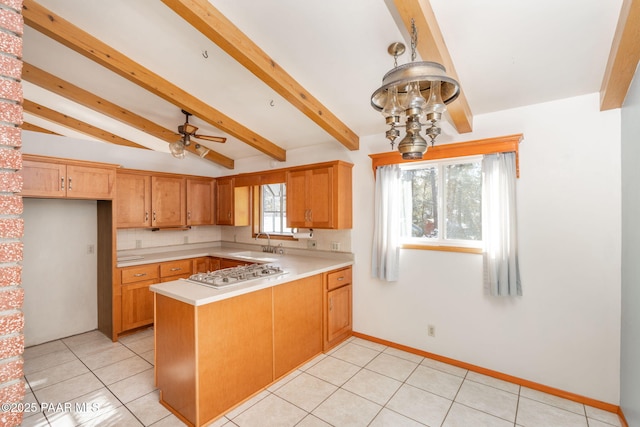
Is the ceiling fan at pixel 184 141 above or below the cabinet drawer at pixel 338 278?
above

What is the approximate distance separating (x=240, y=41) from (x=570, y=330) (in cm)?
349

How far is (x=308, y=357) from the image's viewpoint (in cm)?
309

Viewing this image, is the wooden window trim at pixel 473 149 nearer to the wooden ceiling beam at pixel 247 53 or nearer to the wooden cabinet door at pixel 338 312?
the wooden ceiling beam at pixel 247 53

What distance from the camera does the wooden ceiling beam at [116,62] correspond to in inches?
87.5

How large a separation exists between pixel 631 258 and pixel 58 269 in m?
5.56

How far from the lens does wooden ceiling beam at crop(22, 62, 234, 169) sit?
118 inches

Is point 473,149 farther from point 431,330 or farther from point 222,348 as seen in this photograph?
point 222,348

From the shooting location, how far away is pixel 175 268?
13.6 feet

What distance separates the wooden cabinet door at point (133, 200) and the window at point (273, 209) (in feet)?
5.36

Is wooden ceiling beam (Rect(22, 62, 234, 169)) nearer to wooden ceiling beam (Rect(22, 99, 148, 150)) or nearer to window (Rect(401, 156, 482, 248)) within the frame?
wooden ceiling beam (Rect(22, 99, 148, 150))

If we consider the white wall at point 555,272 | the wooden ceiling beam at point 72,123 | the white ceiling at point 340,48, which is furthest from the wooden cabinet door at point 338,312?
the wooden ceiling beam at point 72,123

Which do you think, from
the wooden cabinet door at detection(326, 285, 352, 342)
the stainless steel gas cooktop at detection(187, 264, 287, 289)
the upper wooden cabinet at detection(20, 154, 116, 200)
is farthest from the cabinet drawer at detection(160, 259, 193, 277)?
the wooden cabinet door at detection(326, 285, 352, 342)

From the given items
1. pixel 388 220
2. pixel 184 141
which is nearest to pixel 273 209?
pixel 184 141

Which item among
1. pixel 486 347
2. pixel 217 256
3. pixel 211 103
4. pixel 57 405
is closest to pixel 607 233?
pixel 486 347
